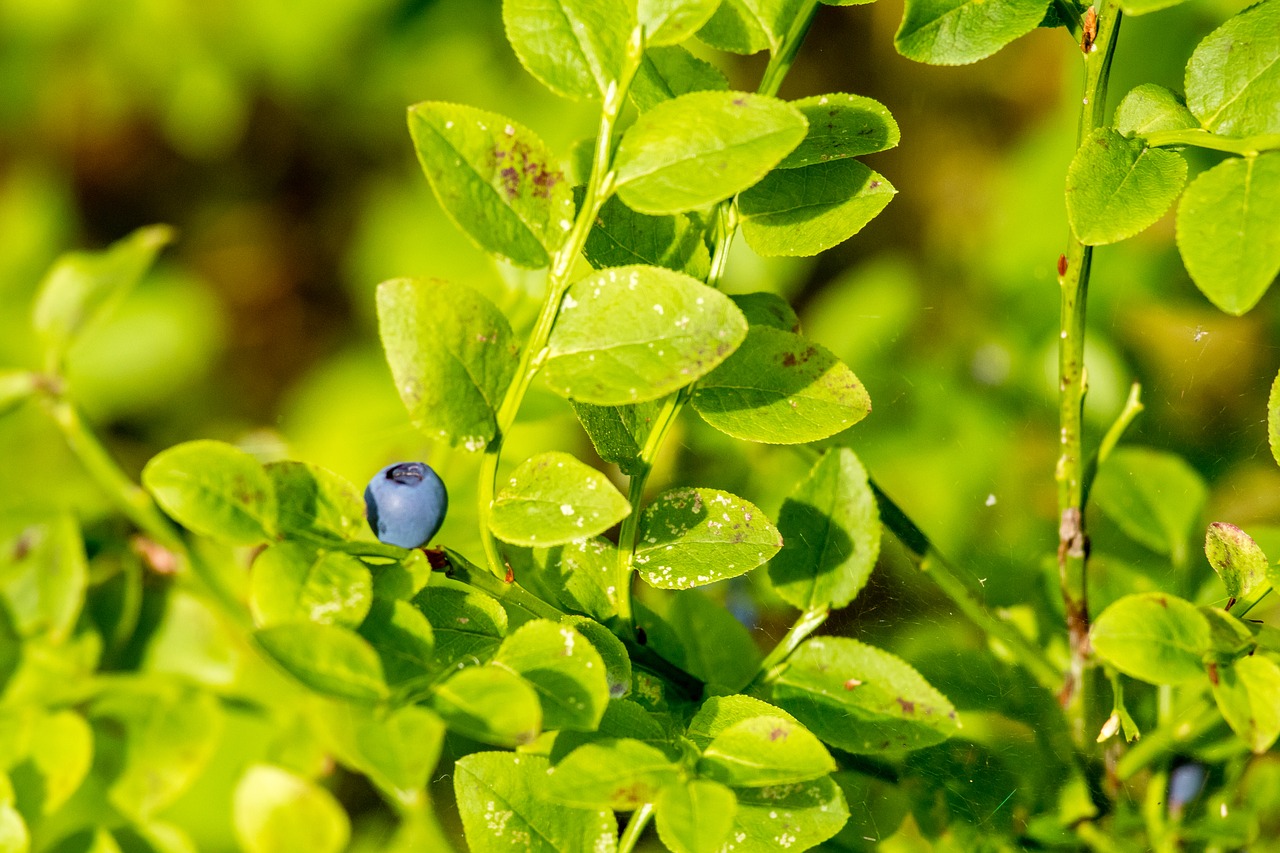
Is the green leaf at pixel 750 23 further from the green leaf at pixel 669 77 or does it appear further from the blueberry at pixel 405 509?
the blueberry at pixel 405 509

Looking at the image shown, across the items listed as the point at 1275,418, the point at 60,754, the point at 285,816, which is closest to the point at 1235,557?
the point at 1275,418

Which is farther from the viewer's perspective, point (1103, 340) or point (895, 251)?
point (895, 251)

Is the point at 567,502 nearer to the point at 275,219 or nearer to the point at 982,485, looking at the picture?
the point at 982,485

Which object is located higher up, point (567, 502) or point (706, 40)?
point (706, 40)

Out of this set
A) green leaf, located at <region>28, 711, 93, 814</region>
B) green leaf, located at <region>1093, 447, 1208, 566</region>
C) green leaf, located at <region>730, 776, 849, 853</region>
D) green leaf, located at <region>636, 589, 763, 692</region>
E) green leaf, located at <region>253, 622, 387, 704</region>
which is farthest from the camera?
green leaf, located at <region>1093, 447, 1208, 566</region>

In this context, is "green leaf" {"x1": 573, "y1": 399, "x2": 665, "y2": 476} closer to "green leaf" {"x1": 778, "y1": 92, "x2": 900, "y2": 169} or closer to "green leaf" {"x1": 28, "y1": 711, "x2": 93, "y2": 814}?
"green leaf" {"x1": 778, "y1": 92, "x2": 900, "y2": 169}

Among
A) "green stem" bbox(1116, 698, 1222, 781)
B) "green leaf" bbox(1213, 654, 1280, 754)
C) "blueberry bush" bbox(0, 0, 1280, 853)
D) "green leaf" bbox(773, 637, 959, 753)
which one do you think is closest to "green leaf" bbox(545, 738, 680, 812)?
"blueberry bush" bbox(0, 0, 1280, 853)

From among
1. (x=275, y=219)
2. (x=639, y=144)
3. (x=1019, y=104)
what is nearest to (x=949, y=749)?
(x=639, y=144)
